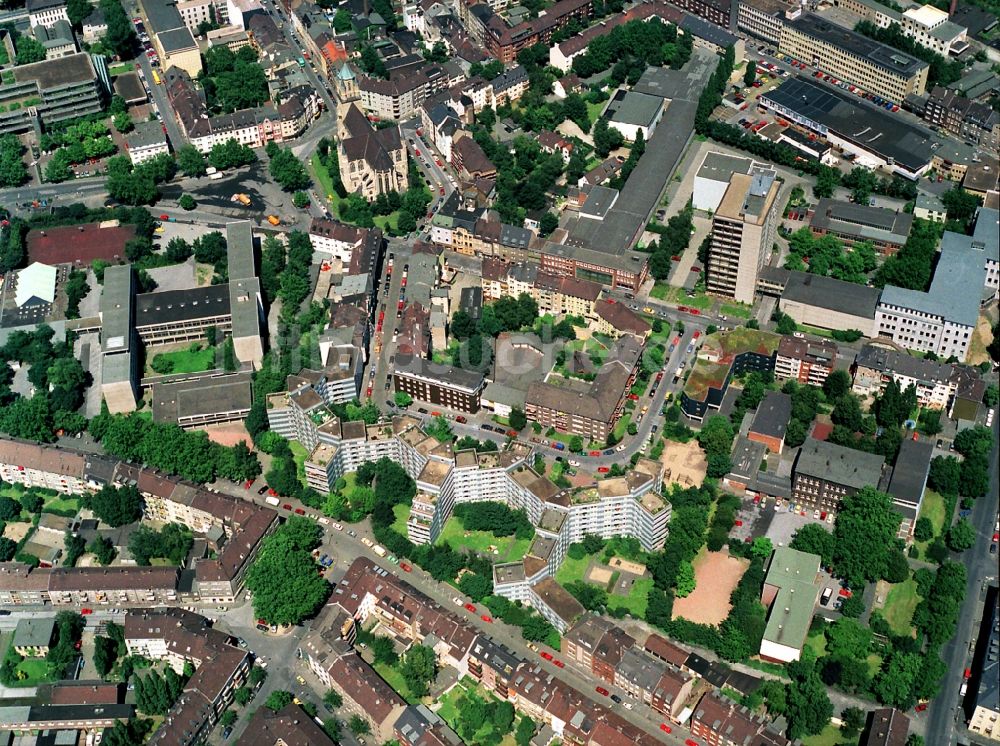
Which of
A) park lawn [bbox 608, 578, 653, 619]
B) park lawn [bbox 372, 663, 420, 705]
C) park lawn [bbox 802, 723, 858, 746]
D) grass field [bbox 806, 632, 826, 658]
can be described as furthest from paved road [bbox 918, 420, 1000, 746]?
park lawn [bbox 372, 663, 420, 705]

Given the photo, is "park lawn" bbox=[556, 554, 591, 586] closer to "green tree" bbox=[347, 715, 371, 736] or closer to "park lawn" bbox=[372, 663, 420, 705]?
"park lawn" bbox=[372, 663, 420, 705]

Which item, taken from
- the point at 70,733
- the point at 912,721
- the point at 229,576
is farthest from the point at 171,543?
the point at 912,721

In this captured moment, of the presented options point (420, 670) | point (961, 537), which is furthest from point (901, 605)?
point (420, 670)

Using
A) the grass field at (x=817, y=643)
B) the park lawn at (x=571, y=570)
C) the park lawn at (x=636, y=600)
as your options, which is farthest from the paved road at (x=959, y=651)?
the park lawn at (x=571, y=570)

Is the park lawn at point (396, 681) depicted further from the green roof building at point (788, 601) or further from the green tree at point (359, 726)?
the green roof building at point (788, 601)

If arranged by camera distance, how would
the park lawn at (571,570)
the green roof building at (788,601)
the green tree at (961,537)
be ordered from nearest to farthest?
the green roof building at (788,601), the green tree at (961,537), the park lawn at (571,570)

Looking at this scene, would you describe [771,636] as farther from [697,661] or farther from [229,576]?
[229,576]

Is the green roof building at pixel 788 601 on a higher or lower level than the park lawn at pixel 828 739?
higher
